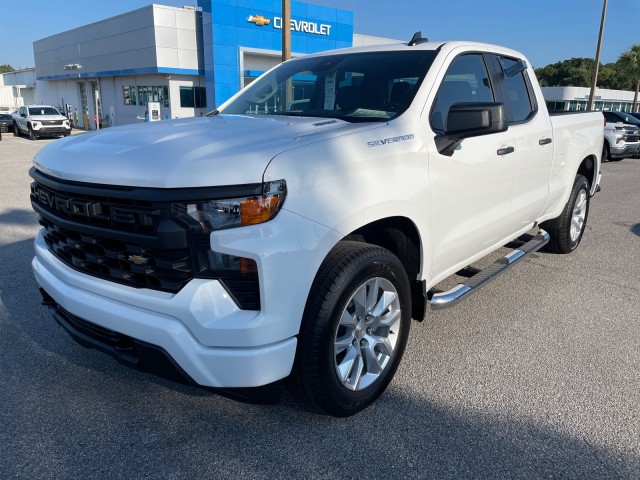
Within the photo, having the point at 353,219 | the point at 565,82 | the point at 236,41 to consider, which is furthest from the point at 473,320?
the point at 565,82

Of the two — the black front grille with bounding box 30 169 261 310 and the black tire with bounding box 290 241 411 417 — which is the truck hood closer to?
the black front grille with bounding box 30 169 261 310

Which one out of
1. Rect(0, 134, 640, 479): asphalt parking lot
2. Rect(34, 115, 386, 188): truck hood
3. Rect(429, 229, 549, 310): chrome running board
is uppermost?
Rect(34, 115, 386, 188): truck hood

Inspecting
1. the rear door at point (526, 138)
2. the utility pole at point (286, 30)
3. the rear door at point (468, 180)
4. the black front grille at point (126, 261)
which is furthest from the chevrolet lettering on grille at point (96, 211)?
the utility pole at point (286, 30)

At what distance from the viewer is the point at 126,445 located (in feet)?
8.04

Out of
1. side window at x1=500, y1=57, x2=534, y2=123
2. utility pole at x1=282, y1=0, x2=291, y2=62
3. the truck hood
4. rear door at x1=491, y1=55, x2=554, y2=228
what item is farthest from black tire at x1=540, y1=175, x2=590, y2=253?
utility pole at x1=282, y1=0, x2=291, y2=62

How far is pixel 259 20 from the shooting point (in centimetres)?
2886

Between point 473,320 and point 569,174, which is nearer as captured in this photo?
point 473,320

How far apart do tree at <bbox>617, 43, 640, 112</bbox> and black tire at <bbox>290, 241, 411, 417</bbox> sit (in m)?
57.0

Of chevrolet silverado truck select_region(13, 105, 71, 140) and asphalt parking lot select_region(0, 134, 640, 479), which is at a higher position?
chevrolet silverado truck select_region(13, 105, 71, 140)

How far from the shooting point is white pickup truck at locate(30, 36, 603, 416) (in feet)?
6.87

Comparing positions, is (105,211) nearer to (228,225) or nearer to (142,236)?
(142,236)

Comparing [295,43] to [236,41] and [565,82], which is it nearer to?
[236,41]

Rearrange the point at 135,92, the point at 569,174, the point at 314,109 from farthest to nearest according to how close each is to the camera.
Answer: the point at 135,92
the point at 569,174
the point at 314,109

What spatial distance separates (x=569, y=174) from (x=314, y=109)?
2933mm
